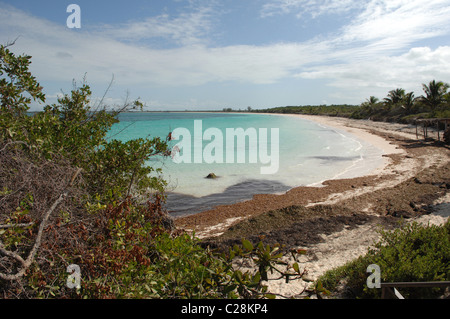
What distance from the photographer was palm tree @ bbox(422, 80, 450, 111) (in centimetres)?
3742

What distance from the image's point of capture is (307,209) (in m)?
9.34

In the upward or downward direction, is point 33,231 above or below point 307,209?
above

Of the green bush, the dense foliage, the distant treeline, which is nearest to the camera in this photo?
the dense foliage

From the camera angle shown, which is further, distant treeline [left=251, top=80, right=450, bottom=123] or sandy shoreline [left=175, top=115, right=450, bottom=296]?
distant treeline [left=251, top=80, right=450, bottom=123]

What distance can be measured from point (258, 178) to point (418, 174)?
7.65 metres

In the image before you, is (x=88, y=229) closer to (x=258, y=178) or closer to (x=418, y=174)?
(x=258, y=178)

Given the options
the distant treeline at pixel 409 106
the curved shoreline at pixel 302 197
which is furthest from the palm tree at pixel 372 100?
the curved shoreline at pixel 302 197

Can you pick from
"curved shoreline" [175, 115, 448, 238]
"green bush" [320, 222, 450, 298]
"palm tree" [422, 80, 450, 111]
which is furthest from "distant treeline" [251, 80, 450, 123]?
"green bush" [320, 222, 450, 298]

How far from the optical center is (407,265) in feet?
13.1

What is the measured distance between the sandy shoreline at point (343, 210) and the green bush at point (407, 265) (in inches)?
21.6

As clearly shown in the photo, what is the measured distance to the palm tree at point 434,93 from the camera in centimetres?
3742

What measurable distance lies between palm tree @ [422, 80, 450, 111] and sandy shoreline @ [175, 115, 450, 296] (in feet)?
92.0

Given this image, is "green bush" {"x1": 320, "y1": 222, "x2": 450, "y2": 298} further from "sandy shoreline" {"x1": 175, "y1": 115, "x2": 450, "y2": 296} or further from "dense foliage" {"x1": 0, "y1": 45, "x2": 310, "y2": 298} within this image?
"dense foliage" {"x1": 0, "y1": 45, "x2": 310, "y2": 298}
